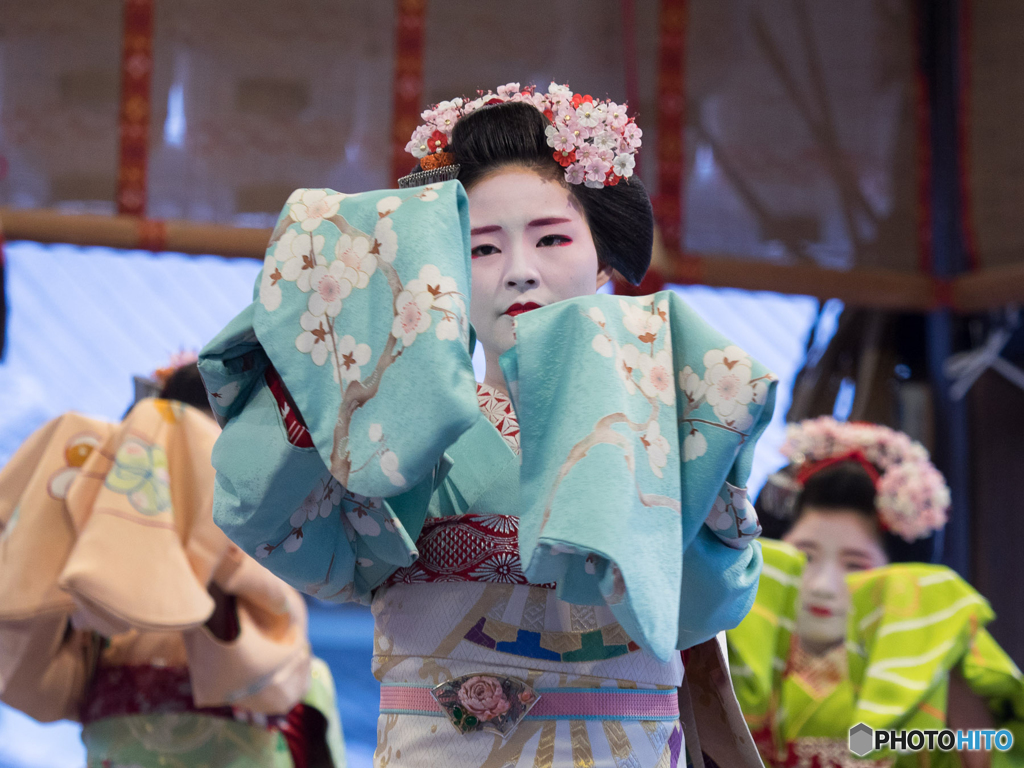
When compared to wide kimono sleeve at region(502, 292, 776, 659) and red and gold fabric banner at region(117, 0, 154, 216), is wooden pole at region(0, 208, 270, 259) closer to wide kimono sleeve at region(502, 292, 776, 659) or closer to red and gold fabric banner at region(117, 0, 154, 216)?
red and gold fabric banner at region(117, 0, 154, 216)

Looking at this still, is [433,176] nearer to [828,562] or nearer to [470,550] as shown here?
[470,550]

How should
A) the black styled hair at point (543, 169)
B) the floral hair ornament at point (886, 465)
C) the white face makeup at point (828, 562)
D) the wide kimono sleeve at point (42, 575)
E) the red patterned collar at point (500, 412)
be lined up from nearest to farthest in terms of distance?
the red patterned collar at point (500, 412), the black styled hair at point (543, 169), the wide kimono sleeve at point (42, 575), the white face makeup at point (828, 562), the floral hair ornament at point (886, 465)

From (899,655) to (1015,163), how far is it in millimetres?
3141

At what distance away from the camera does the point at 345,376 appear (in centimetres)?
113

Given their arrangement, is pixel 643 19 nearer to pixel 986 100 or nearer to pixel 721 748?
pixel 986 100

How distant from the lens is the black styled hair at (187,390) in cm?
268

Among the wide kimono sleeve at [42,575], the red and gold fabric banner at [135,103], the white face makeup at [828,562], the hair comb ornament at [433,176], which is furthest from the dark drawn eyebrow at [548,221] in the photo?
the red and gold fabric banner at [135,103]

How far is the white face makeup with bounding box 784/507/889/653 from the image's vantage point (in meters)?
2.78

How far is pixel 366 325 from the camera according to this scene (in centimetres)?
114

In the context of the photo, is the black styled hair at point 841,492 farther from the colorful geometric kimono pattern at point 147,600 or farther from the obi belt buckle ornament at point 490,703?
the obi belt buckle ornament at point 490,703

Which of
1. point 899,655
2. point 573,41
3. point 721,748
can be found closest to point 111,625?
point 721,748

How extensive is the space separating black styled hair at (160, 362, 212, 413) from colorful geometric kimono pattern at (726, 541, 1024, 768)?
1.34m

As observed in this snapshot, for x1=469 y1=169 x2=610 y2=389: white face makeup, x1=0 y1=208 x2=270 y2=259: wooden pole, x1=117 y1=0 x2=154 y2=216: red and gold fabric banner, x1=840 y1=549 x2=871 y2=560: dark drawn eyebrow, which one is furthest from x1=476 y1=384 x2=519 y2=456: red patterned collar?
x1=117 y1=0 x2=154 y2=216: red and gold fabric banner

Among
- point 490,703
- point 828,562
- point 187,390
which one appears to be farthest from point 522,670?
point 828,562
